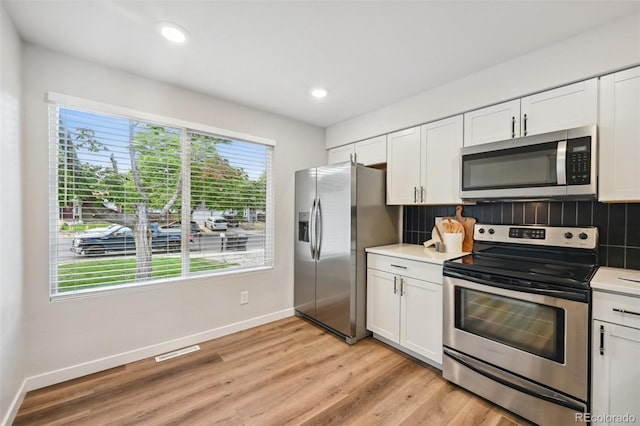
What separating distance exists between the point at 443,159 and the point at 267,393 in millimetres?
2422

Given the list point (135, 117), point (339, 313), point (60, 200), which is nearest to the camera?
point (60, 200)

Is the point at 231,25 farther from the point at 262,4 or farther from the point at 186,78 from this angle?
the point at 186,78

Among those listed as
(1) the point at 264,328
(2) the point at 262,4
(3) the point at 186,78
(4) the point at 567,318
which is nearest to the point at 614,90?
(4) the point at 567,318

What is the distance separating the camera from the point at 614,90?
1672 millimetres

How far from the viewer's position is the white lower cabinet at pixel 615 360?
4.54 ft

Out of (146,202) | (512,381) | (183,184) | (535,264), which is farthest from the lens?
(183,184)

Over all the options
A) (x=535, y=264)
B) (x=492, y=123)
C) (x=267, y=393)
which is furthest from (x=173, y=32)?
(x=535, y=264)

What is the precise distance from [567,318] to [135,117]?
3406 mm

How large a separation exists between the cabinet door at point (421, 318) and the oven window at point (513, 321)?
0.66ft

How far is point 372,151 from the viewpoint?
311 centimetres

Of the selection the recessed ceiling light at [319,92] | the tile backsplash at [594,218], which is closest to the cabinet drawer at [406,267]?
the tile backsplash at [594,218]

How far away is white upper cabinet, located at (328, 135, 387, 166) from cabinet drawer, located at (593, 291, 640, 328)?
79.4 inches

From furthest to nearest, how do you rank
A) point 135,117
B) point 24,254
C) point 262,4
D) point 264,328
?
point 264,328, point 135,117, point 24,254, point 262,4

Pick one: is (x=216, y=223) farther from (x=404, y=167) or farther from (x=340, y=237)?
(x=404, y=167)
